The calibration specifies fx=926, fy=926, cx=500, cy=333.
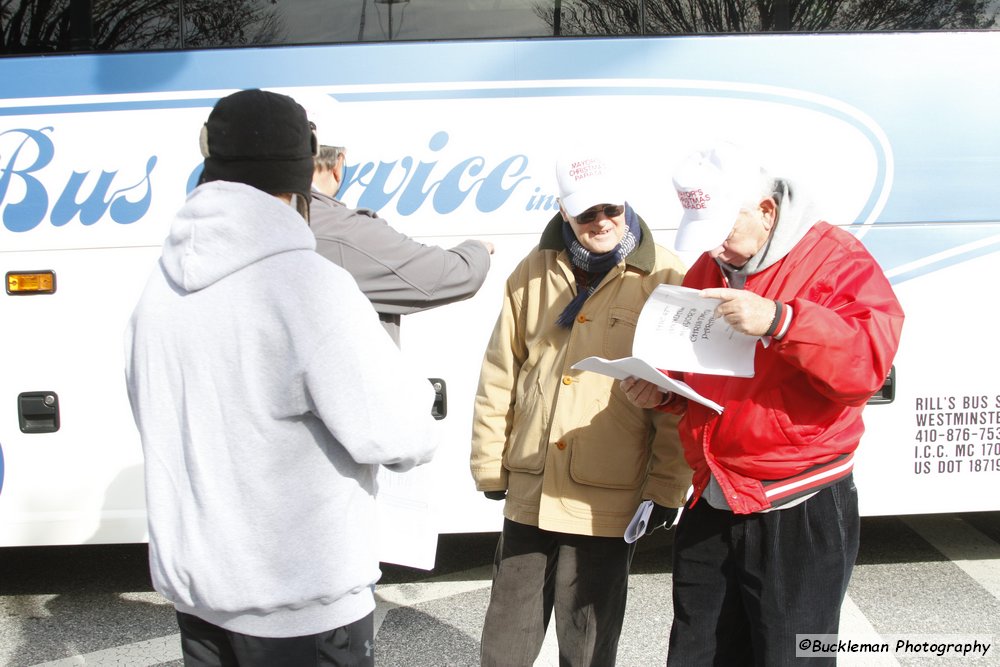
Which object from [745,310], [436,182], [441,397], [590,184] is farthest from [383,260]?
[441,397]

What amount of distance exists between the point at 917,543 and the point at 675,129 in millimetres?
2520

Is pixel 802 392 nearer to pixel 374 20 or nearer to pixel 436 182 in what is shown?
pixel 436 182

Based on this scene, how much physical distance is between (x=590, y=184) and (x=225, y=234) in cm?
114

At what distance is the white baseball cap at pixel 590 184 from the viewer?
2.43 m

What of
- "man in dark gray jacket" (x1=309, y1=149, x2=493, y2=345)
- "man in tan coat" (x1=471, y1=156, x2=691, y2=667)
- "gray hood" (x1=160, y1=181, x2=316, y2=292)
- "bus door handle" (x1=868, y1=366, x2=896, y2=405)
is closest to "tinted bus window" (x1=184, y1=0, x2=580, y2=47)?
"man in tan coat" (x1=471, y1=156, x2=691, y2=667)

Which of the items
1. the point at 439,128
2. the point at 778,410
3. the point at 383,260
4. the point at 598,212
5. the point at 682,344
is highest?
the point at 439,128

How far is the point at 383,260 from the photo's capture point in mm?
2268

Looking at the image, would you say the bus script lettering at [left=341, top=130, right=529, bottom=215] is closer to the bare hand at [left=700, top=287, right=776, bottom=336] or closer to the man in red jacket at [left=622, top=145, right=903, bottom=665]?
Answer: the man in red jacket at [left=622, top=145, right=903, bottom=665]

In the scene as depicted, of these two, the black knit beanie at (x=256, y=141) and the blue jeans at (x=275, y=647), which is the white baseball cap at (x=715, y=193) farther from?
the blue jeans at (x=275, y=647)

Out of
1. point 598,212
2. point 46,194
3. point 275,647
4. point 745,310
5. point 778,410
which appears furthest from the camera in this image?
point 46,194

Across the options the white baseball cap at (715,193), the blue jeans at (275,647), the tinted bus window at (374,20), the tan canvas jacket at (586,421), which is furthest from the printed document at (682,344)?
the tinted bus window at (374,20)

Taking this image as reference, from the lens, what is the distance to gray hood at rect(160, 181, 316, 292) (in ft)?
5.14

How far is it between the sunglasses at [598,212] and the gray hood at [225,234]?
1046mm

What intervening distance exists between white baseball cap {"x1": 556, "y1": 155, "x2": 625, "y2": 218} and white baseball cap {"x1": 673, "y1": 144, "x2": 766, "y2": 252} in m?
0.28
